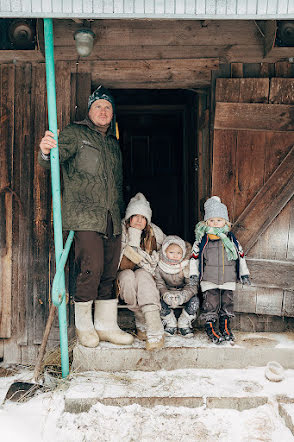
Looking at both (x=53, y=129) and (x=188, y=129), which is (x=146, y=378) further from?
(x=188, y=129)

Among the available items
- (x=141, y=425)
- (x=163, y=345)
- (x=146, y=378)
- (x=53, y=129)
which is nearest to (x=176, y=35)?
(x=53, y=129)

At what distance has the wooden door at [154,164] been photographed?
25.8ft

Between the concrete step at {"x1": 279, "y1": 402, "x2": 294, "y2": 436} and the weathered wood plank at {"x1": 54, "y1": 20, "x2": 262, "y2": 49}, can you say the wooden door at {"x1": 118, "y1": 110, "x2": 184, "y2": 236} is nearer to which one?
the weathered wood plank at {"x1": 54, "y1": 20, "x2": 262, "y2": 49}

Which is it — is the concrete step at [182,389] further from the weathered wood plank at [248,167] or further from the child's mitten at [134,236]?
the weathered wood plank at [248,167]

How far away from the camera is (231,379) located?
10.9 feet

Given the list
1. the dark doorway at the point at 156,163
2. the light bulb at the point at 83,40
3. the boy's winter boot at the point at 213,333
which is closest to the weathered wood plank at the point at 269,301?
the boy's winter boot at the point at 213,333

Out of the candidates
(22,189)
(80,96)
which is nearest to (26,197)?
(22,189)

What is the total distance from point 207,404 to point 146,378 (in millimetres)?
544

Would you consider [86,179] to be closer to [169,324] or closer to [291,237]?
[169,324]

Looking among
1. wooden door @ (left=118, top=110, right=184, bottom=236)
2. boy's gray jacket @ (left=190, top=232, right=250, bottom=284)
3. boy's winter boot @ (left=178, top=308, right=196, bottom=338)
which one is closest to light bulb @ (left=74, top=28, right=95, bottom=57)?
boy's gray jacket @ (left=190, top=232, right=250, bottom=284)

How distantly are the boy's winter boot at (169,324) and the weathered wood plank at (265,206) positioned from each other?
0.97 meters

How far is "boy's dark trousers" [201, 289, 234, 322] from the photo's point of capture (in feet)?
12.1

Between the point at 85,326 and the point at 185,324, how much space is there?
92cm

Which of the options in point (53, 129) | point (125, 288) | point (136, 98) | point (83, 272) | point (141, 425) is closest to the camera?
point (141, 425)
